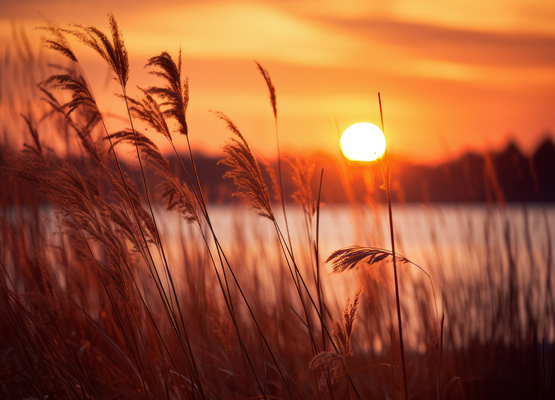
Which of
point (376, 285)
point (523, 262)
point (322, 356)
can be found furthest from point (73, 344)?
point (523, 262)

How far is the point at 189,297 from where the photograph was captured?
269 centimetres

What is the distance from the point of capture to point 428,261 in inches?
114

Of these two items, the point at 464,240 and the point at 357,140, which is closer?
the point at 357,140

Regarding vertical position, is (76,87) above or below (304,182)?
above

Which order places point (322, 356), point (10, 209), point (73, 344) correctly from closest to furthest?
point (322, 356) → point (73, 344) → point (10, 209)

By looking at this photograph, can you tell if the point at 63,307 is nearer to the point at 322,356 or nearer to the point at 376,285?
the point at 322,356

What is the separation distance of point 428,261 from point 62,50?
2.52m

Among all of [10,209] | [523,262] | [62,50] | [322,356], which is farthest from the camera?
[523,262]

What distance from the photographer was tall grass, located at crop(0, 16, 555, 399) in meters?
1.19

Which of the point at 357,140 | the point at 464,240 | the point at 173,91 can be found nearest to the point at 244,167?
the point at 173,91

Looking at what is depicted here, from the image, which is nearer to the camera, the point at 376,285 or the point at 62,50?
the point at 62,50

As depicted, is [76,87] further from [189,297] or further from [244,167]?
[189,297]

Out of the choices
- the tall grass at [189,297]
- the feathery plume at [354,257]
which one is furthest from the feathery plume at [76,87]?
the feathery plume at [354,257]

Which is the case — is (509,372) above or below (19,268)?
below
